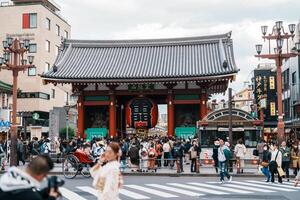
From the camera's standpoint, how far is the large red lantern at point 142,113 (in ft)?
109

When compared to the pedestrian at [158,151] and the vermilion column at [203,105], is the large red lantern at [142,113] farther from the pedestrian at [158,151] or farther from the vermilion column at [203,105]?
the pedestrian at [158,151]

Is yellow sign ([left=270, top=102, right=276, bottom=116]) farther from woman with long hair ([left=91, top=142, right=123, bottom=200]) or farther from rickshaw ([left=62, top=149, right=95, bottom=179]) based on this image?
woman with long hair ([left=91, top=142, right=123, bottom=200])

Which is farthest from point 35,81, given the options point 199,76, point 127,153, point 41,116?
point 127,153

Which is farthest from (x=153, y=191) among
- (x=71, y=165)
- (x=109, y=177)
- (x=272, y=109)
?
(x=272, y=109)

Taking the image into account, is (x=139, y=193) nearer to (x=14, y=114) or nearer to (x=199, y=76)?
(x=14, y=114)

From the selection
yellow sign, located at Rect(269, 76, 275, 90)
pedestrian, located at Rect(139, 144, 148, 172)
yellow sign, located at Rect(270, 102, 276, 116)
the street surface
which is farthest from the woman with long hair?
yellow sign, located at Rect(270, 102, 276, 116)

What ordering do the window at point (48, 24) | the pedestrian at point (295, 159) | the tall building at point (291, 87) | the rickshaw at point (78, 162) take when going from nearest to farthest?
1. the rickshaw at point (78, 162)
2. the pedestrian at point (295, 159)
3. the tall building at point (291, 87)
4. the window at point (48, 24)

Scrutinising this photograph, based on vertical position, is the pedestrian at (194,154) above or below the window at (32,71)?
below

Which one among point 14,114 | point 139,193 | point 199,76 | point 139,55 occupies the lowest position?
point 139,193

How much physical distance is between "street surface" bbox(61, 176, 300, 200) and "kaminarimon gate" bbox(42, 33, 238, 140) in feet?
44.1

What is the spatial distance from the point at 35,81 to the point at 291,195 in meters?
43.0

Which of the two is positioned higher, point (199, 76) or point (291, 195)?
point (199, 76)

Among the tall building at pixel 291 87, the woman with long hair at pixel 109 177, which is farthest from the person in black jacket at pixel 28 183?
the tall building at pixel 291 87

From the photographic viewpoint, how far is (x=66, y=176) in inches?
820
